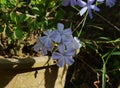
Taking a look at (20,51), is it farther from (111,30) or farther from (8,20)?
(111,30)

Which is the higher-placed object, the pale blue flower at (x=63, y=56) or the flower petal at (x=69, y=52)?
the flower petal at (x=69, y=52)

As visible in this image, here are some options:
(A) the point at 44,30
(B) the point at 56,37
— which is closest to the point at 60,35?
(B) the point at 56,37

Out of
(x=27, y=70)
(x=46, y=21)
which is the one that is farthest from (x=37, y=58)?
(x=46, y=21)

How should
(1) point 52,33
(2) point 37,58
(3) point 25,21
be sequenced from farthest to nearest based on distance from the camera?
1. (3) point 25,21
2. (2) point 37,58
3. (1) point 52,33

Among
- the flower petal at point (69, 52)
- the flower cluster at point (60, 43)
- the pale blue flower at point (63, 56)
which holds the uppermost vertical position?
the flower cluster at point (60, 43)

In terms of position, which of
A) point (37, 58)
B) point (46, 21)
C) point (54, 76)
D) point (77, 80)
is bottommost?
point (77, 80)

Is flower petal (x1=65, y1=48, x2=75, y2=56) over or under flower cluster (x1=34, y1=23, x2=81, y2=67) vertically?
under

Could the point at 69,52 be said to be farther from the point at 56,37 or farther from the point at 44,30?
the point at 44,30

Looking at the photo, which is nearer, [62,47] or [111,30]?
[62,47]
